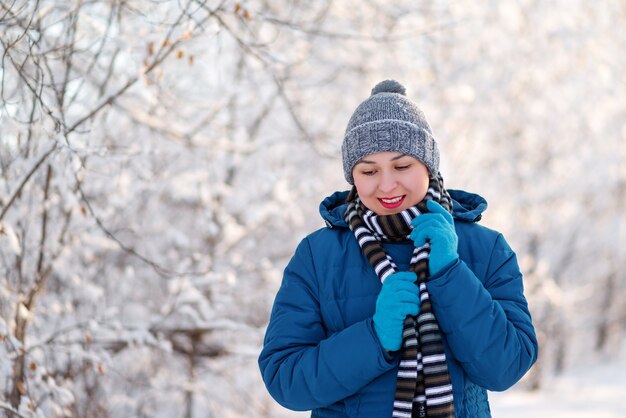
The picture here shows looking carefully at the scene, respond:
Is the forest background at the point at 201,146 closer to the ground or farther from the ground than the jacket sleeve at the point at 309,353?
farther from the ground

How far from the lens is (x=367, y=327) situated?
176 cm

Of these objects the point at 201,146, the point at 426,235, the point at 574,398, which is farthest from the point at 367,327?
the point at 574,398

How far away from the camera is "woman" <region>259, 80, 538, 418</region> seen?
174cm

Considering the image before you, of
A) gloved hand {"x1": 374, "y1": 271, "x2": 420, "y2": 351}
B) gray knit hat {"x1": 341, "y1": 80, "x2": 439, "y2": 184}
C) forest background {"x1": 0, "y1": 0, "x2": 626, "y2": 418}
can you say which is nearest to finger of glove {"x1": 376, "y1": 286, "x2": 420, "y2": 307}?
gloved hand {"x1": 374, "y1": 271, "x2": 420, "y2": 351}

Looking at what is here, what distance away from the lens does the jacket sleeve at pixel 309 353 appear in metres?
1.74

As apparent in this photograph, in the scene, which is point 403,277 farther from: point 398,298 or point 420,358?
point 420,358

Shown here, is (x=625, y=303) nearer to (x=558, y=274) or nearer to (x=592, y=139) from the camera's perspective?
(x=558, y=274)

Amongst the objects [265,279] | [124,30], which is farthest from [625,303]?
[124,30]

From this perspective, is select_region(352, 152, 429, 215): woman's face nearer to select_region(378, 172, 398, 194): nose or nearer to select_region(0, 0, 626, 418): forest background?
select_region(378, 172, 398, 194): nose

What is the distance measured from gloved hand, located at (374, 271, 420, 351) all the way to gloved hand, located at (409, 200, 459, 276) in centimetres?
8

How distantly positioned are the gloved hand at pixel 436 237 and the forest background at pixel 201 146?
1.54m

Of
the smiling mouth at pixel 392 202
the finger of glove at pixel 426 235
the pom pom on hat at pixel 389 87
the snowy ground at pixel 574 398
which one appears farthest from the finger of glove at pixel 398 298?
the snowy ground at pixel 574 398

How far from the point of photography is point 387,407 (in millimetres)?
1819

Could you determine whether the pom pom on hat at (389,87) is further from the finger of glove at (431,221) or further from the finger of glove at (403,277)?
the finger of glove at (403,277)
